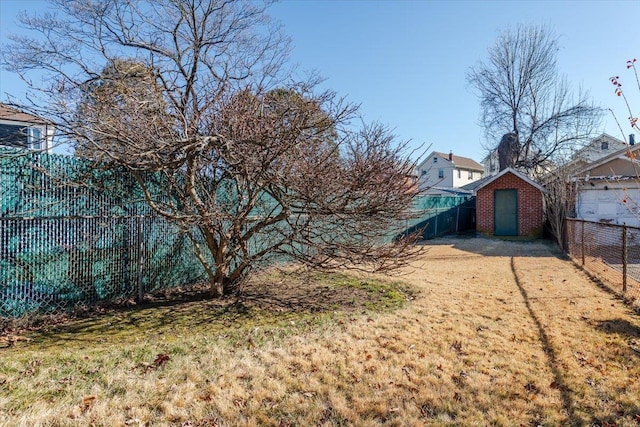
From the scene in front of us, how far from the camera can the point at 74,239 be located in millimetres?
5211

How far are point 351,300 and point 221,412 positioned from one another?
3403mm

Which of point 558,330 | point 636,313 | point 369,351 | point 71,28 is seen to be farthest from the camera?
point 71,28

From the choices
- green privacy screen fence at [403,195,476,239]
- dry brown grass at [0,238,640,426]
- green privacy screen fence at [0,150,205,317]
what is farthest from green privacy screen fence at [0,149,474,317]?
green privacy screen fence at [403,195,476,239]

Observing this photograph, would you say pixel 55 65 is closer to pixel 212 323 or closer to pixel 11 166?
pixel 11 166

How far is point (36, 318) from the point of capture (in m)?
4.75

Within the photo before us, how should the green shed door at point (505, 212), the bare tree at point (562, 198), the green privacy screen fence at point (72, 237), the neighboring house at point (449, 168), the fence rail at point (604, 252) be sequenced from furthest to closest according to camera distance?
the neighboring house at point (449, 168) < the green shed door at point (505, 212) < the bare tree at point (562, 198) < the fence rail at point (604, 252) < the green privacy screen fence at point (72, 237)

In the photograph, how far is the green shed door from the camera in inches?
671

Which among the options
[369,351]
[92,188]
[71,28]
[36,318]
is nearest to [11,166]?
[92,188]

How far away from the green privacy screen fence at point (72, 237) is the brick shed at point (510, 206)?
14967 mm

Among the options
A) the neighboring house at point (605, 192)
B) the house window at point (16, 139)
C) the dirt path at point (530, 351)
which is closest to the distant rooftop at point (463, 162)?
the neighboring house at point (605, 192)

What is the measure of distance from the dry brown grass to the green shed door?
12101 mm

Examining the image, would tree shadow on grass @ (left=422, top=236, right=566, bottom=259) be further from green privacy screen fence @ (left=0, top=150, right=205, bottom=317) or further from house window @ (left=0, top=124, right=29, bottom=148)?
house window @ (left=0, top=124, right=29, bottom=148)

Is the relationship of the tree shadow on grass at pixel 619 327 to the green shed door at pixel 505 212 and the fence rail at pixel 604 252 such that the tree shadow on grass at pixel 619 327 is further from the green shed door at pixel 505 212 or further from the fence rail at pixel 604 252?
the green shed door at pixel 505 212

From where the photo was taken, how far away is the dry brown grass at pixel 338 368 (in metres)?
2.80
